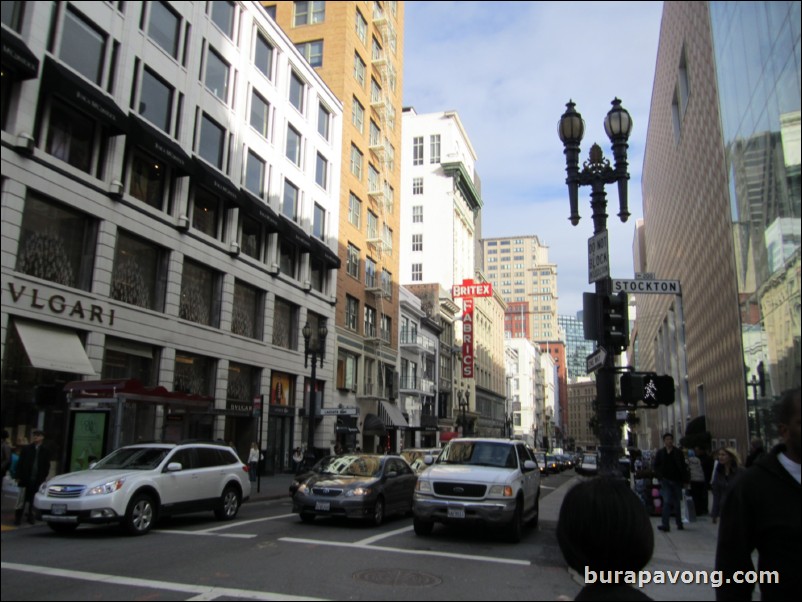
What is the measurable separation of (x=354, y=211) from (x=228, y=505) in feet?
105

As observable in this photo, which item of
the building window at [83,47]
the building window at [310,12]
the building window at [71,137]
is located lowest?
the building window at [71,137]

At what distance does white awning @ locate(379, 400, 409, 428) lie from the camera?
4578 centimetres

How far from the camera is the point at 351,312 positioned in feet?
142

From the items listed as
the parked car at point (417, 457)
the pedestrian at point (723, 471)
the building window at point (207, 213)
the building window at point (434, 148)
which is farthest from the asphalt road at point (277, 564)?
the building window at point (434, 148)

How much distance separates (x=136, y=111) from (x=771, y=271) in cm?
2291

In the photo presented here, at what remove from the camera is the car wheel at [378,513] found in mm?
13781

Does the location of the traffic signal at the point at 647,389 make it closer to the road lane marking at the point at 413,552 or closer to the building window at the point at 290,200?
the road lane marking at the point at 413,552

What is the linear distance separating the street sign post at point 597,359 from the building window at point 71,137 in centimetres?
1841

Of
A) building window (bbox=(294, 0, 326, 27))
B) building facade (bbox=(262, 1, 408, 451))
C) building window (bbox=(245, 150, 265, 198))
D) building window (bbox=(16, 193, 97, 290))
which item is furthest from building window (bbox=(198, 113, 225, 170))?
building window (bbox=(294, 0, 326, 27))

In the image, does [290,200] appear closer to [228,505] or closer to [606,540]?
[228,505]

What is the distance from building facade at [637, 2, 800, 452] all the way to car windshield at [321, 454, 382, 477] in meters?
11.8

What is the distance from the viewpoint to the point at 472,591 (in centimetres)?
799

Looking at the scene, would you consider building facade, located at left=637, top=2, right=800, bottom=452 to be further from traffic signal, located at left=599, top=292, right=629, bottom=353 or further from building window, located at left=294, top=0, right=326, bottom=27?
building window, located at left=294, top=0, right=326, bottom=27

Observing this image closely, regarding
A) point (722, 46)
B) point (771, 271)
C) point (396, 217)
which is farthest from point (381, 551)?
point (396, 217)
